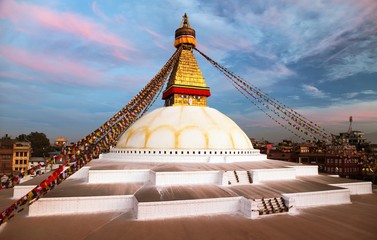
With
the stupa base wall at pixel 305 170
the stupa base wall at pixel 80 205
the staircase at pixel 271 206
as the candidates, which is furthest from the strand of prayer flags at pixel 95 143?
the stupa base wall at pixel 305 170

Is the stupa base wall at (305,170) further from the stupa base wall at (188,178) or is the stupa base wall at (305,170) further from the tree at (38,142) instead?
the tree at (38,142)

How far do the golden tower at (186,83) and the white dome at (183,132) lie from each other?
4.42ft

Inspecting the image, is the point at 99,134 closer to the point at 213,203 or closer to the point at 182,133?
the point at 182,133

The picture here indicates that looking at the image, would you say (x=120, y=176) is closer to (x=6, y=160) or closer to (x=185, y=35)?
(x=185, y=35)

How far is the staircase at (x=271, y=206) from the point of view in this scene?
315 inches

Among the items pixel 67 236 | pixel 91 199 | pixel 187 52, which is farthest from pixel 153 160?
pixel 187 52

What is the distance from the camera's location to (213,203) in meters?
8.08

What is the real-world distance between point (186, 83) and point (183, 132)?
15.1 feet

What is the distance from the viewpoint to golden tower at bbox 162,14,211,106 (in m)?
16.6

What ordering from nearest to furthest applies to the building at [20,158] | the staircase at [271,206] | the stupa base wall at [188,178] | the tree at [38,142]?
the staircase at [271,206], the stupa base wall at [188,178], the building at [20,158], the tree at [38,142]

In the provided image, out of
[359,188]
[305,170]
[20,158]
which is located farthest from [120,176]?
[20,158]

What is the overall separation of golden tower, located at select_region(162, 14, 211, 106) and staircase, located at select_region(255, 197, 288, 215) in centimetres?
967

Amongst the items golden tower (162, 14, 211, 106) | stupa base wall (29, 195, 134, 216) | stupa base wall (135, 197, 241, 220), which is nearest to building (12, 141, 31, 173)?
golden tower (162, 14, 211, 106)

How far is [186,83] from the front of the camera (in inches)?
662
